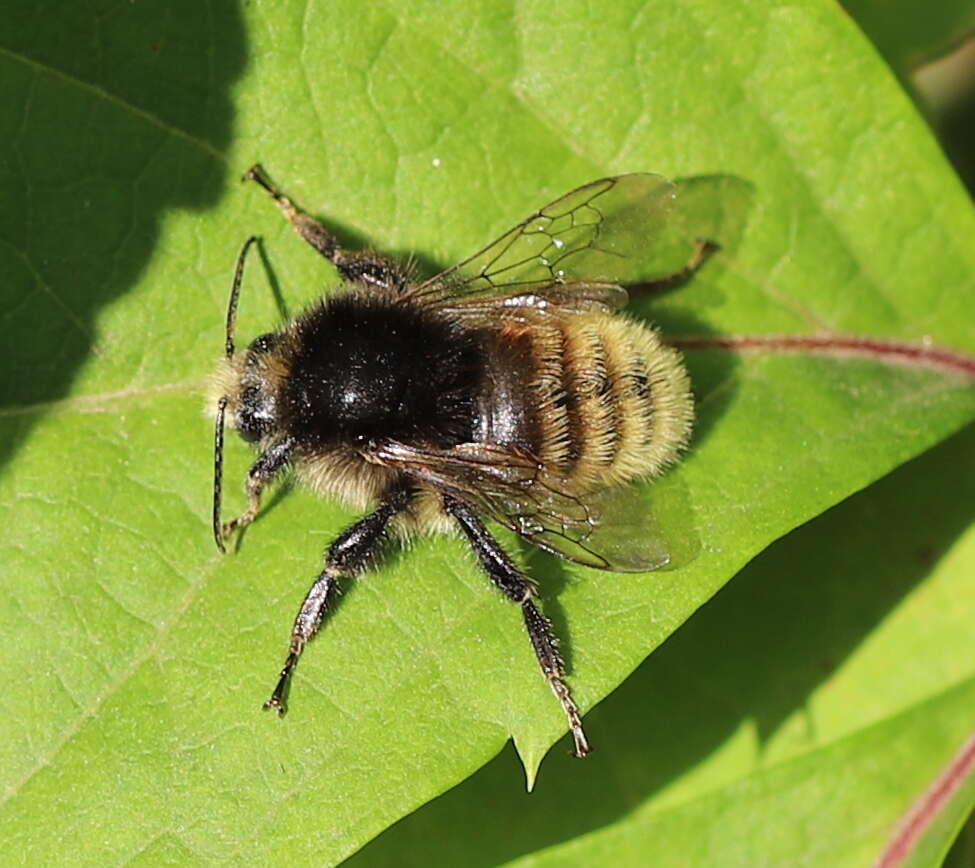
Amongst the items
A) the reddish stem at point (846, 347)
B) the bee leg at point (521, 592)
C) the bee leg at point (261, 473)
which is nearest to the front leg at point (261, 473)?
the bee leg at point (261, 473)

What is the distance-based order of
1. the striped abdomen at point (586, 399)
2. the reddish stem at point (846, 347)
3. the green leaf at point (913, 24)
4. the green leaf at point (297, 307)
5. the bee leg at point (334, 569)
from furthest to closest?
1. the green leaf at point (913, 24)
2. the reddish stem at point (846, 347)
3. the striped abdomen at point (586, 399)
4. the bee leg at point (334, 569)
5. the green leaf at point (297, 307)

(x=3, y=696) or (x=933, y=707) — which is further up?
(x=933, y=707)

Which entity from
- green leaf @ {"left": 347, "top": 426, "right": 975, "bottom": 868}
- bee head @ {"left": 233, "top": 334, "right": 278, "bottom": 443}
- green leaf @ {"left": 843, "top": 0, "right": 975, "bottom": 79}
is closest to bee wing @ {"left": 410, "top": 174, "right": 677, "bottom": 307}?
bee head @ {"left": 233, "top": 334, "right": 278, "bottom": 443}

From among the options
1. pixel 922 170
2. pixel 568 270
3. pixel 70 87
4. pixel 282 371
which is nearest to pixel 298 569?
pixel 282 371

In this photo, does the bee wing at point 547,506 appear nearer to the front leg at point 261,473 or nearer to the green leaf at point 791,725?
the front leg at point 261,473

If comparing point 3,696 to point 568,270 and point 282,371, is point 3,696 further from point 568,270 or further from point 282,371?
point 568,270

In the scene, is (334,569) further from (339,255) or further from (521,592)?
(339,255)

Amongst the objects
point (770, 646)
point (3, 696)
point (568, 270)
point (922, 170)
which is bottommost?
point (3, 696)
